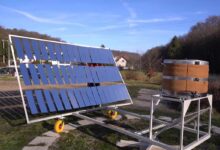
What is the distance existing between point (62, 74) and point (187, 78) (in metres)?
3.63

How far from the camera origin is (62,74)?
7.50 metres

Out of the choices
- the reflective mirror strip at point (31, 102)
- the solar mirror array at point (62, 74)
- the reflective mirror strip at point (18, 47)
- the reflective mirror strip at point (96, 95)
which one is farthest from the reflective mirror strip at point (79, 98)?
the reflective mirror strip at point (18, 47)

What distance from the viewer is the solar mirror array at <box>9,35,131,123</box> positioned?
669 centimetres

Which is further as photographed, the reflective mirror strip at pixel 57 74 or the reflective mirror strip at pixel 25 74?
the reflective mirror strip at pixel 57 74

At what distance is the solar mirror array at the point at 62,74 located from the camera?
669cm

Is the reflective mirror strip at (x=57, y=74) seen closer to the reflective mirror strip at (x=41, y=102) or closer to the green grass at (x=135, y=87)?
the reflective mirror strip at (x=41, y=102)

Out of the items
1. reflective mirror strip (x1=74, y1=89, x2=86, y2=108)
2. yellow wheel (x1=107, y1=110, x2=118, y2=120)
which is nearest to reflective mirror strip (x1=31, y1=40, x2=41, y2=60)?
reflective mirror strip (x1=74, y1=89, x2=86, y2=108)

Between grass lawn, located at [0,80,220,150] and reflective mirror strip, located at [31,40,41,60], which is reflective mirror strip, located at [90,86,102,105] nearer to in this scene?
grass lawn, located at [0,80,220,150]

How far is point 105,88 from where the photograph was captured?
875 cm

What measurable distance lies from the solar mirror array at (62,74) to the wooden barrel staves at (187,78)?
3.18 metres

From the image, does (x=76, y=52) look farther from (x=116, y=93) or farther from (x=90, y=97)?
(x=116, y=93)

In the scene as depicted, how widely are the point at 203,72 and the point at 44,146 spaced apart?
352 centimetres

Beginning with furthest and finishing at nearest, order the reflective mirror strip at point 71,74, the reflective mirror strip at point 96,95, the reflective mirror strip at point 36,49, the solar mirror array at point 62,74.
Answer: the reflective mirror strip at point 96,95 < the reflective mirror strip at point 71,74 < the reflective mirror strip at point 36,49 < the solar mirror array at point 62,74

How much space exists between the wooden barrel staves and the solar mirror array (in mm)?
3176
